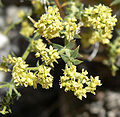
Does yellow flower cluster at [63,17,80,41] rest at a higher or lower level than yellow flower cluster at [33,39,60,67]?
higher

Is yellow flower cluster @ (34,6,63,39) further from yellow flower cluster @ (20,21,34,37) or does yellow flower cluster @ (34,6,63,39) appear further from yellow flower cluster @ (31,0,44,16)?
Result: yellow flower cluster @ (20,21,34,37)

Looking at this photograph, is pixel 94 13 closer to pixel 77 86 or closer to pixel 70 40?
pixel 70 40

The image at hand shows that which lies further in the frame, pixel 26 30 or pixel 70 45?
pixel 26 30

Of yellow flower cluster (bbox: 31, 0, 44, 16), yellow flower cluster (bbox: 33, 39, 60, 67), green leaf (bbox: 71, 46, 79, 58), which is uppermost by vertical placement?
yellow flower cluster (bbox: 31, 0, 44, 16)

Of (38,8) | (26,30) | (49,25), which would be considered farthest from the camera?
(26,30)

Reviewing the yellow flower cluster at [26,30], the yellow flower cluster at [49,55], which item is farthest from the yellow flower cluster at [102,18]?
the yellow flower cluster at [26,30]

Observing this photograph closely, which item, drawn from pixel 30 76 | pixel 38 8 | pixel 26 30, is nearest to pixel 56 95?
pixel 26 30

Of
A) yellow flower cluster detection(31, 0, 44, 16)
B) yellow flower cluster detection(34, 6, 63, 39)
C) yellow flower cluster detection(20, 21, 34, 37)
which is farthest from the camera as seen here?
yellow flower cluster detection(20, 21, 34, 37)

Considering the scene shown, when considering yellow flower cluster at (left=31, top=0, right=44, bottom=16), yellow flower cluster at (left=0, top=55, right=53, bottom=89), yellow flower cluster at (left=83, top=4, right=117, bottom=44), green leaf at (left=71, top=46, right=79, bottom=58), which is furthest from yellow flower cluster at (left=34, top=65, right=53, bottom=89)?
yellow flower cluster at (left=31, top=0, right=44, bottom=16)

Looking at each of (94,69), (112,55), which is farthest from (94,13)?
(94,69)

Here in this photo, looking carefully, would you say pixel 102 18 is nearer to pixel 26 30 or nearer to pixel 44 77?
pixel 44 77
